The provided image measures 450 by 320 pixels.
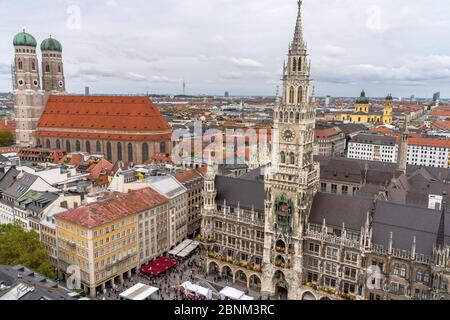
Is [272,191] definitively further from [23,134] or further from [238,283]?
[23,134]

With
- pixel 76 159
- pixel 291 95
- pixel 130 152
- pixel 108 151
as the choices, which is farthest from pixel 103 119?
pixel 291 95

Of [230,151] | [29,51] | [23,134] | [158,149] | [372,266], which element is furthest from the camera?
[23,134]

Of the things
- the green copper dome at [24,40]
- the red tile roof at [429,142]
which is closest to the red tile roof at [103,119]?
the green copper dome at [24,40]

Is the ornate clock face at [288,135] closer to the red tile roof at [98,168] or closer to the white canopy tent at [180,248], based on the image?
the white canopy tent at [180,248]

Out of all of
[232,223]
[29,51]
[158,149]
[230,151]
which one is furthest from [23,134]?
[232,223]

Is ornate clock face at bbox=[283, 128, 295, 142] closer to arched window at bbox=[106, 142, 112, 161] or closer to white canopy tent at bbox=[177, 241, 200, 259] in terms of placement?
white canopy tent at bbox=[177, 241, 200, 259]

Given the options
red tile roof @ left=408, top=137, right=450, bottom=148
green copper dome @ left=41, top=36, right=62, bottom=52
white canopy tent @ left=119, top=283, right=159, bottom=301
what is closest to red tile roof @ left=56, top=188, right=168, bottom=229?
white canopy tent @ left=119, top=283, right=159, bottom=301
